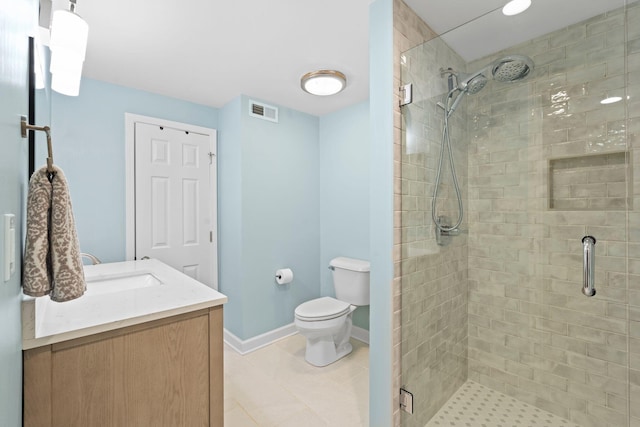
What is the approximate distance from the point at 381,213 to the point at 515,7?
1.16 meters

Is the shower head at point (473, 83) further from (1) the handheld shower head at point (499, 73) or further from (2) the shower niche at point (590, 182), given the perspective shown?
(2) the shower niche at point (590, 182)

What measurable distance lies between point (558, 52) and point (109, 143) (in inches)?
118

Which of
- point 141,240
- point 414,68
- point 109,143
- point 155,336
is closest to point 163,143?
point 109,143

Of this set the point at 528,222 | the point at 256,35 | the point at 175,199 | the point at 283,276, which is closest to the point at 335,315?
the point at 283,276

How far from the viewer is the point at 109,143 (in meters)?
2.27

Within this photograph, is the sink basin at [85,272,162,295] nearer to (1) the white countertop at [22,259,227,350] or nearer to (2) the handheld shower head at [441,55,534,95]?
(1) the white countertop at [22,259,227,350]

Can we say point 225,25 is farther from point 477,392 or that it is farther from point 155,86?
point 477,392

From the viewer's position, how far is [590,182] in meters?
1.38

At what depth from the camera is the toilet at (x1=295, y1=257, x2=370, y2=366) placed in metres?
2.19

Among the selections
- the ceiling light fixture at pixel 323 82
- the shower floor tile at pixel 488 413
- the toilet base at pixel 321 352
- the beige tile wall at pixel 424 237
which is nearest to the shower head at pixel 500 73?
the beige tile wall at pixel 424 237

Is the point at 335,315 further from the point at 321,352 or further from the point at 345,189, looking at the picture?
the point at 345,189

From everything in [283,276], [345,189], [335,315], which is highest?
[345,189]

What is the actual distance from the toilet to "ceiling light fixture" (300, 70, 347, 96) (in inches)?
59.0

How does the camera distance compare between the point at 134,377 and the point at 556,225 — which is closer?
the point at 134,377
